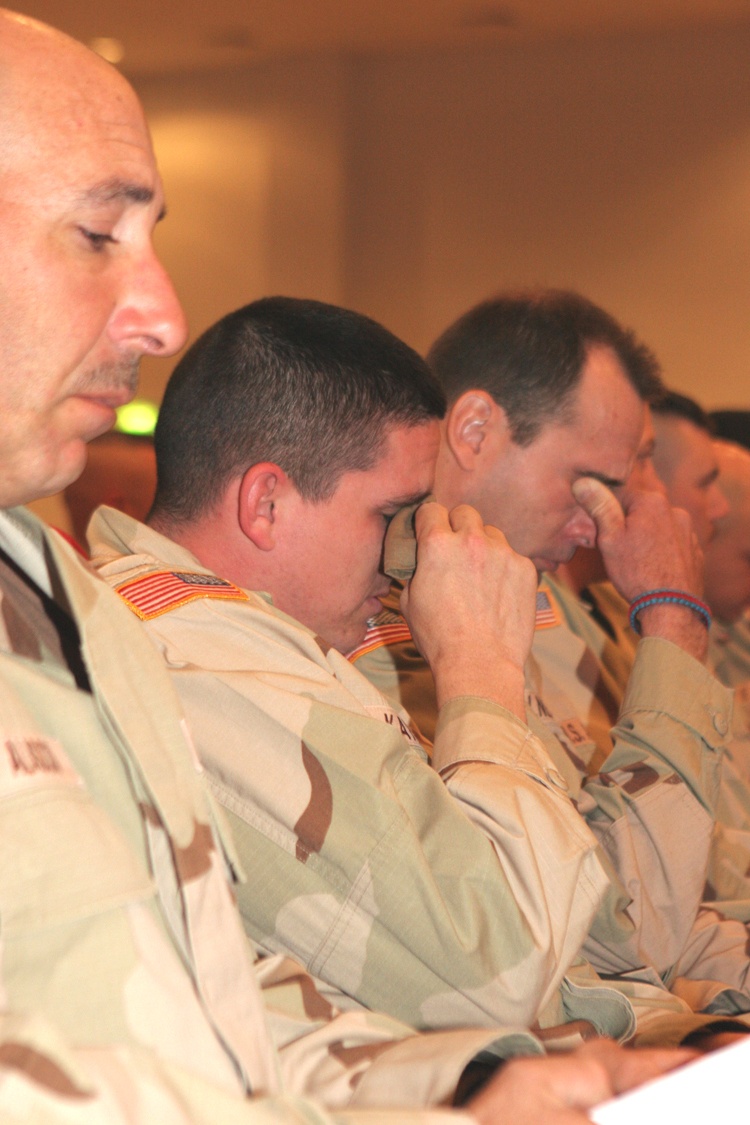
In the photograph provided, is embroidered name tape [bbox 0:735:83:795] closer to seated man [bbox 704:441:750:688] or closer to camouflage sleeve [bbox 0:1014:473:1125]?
camouflage sleeve [bbox 0:1014:473:1125]

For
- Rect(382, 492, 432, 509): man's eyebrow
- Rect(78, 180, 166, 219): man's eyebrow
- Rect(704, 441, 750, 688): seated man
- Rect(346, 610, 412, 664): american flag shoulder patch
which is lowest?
Rect(704, 441, 750, 688): seated man

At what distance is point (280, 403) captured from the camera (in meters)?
1.43

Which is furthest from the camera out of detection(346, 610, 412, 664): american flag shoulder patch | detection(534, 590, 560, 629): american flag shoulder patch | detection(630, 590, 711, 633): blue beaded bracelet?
detection(534, 590, 560, 629): american flag shoulder patch

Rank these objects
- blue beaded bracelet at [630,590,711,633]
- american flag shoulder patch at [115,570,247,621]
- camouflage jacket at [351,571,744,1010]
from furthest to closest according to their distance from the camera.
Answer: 1. blue beaded bracelet at [630,590,711,633]
2. camouflage jacket at [351,571,744,1010]
3. american flag shoulder patch at [115,570,247,621]

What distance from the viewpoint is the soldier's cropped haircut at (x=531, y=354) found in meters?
2.03

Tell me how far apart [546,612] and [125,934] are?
1.48m

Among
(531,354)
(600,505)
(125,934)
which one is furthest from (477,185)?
→ (125,934)

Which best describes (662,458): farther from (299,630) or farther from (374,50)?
(374,50)

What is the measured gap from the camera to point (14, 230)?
901 millimetres

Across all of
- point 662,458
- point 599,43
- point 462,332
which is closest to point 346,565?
point 462,332

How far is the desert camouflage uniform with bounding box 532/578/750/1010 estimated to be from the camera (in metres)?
1.60

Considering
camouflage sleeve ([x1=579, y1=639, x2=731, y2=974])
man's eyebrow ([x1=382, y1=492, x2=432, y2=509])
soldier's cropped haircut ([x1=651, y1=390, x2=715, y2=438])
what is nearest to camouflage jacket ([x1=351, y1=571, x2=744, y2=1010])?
camouflage sleeve ([x1=579, y1=639, x2=731, y2=974])

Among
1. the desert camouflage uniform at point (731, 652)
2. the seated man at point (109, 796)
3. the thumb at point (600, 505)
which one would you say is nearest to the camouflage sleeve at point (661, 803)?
the thumb at point (600, 505)

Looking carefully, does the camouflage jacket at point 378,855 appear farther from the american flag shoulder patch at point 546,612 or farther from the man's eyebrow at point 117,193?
the american flag shoulder patch at point 546,612
